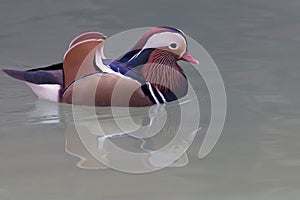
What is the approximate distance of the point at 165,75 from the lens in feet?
8.34

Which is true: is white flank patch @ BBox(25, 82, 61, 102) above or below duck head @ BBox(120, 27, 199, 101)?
below

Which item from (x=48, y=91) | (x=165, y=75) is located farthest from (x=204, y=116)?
(x=48, y=91)

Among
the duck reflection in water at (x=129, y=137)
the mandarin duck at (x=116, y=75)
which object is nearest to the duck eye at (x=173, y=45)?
the mandarin duck at (x=116, y=75)

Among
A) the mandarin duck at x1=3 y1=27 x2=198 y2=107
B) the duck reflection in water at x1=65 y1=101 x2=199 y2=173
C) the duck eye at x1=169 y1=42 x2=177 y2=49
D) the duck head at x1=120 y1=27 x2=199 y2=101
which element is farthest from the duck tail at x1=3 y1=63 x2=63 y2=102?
the duck eye at x1=169 y1=42 x2=177 y2=49

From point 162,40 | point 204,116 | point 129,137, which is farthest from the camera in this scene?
point 162,40

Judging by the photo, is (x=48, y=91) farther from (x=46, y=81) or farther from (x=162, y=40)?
(x=162, y=40)

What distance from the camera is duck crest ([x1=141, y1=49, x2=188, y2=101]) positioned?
2.50 m

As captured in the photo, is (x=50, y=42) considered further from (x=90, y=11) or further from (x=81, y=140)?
(x=81, y=140)

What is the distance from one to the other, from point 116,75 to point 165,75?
0.75ft

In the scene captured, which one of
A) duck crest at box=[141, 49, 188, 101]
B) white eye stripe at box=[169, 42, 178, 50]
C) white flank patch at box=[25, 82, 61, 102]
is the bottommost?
white flank patch at box=[25, 82, 61, 102]

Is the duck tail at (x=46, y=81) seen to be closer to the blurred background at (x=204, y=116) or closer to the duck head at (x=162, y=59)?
the blurred background at (x=204, y=116)

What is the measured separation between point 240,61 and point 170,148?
1.03 metres

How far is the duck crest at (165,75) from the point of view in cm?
250

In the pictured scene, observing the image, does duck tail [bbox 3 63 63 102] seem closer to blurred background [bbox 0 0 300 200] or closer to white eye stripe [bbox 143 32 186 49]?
blurred background [bbox 0 0 300 200]
